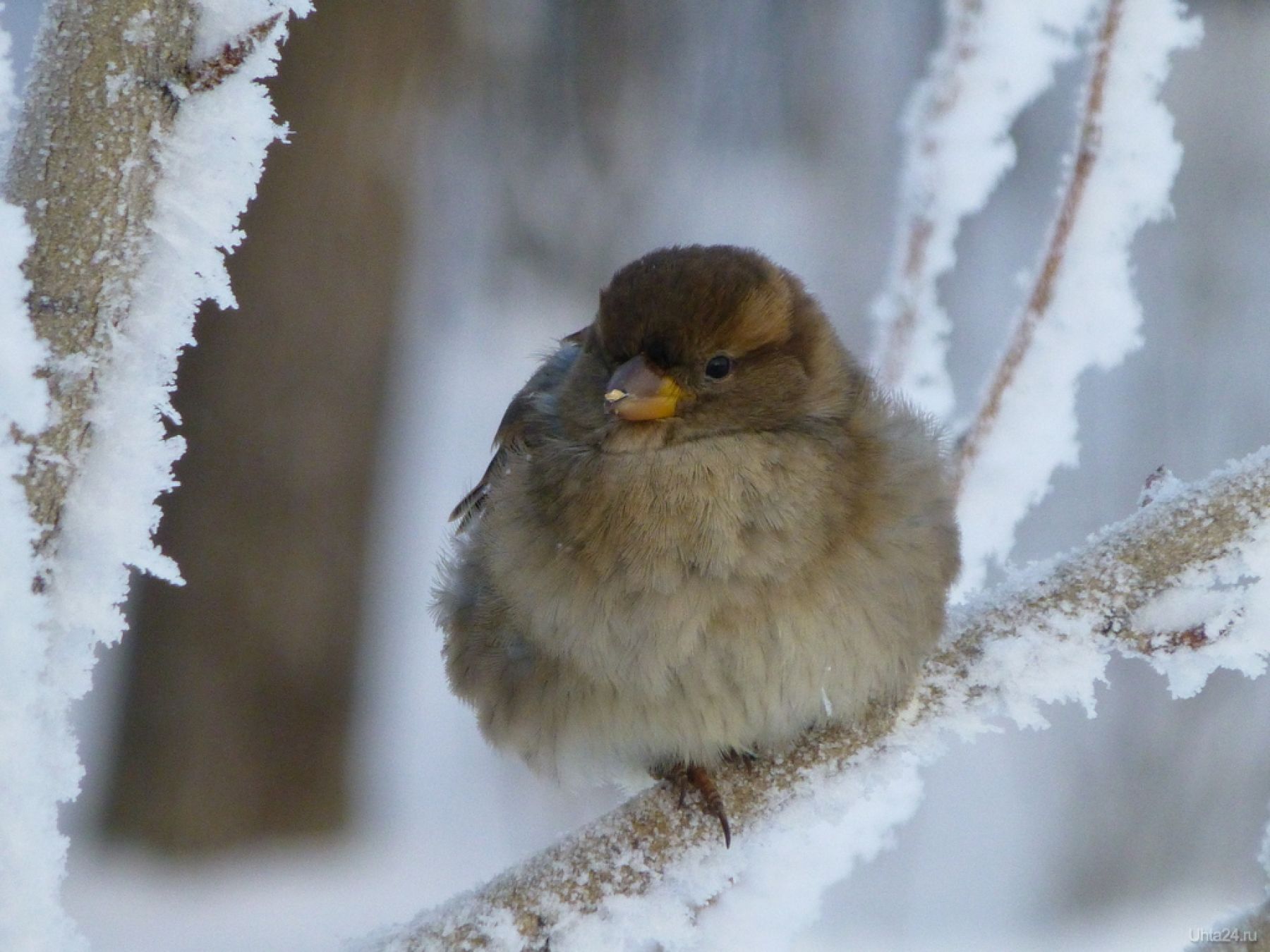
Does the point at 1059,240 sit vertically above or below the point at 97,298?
above

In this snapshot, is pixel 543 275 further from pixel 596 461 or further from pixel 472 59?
pixel 596 461

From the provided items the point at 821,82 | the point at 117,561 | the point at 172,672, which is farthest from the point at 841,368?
the point at 821,82

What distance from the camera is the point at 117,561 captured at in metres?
1.23

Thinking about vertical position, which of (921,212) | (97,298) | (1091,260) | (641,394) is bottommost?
(97,298)

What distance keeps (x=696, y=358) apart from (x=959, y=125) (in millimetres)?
665

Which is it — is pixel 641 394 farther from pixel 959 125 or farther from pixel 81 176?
pixel 81 176

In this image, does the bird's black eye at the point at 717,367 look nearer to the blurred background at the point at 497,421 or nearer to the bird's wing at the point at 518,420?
the bird's wing at the point at 518,420

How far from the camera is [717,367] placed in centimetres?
243

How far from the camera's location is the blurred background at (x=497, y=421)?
541 centimetres

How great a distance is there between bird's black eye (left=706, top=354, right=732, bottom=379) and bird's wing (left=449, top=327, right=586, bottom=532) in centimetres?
45

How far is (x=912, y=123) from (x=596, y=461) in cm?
94

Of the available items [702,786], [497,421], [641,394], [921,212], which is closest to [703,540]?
[641,394]

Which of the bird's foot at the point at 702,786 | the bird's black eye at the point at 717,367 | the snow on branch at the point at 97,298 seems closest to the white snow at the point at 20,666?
the snow on branch at the point at 97,298

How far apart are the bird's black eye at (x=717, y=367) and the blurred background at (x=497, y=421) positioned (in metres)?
3.32
